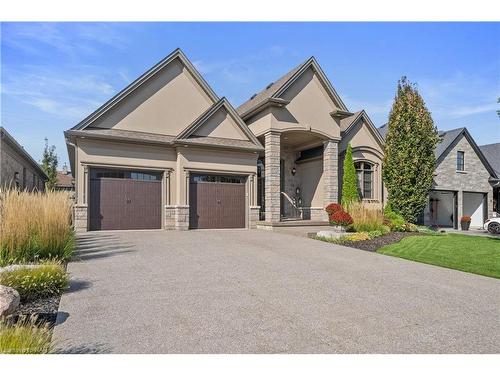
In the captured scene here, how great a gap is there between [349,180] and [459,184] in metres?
10.2

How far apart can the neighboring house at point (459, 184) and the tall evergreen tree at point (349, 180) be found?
22.2 ft

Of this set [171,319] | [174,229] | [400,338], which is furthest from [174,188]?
[400,338]

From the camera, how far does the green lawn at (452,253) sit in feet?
28.0

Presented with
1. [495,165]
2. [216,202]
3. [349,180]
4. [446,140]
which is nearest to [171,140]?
[216,202]

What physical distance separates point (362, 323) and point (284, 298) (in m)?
1.38

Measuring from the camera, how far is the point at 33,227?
273 inches

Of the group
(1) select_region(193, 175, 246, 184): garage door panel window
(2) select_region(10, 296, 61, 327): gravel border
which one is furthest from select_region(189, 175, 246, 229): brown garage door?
(2) select_region(10, 296, 61, 327): gravel border

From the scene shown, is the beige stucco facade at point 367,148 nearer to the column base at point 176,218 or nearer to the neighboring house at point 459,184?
the neighboring house at point 459,184

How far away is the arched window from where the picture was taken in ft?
68.3

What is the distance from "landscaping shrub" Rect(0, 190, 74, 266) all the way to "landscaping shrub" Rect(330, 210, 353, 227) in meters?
9.25

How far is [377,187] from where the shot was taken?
2112 cm

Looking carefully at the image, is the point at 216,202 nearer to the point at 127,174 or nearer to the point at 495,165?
the point at 127,174

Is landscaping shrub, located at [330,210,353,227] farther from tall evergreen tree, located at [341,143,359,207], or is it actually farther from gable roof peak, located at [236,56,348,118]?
gable roof peak, located at [236,56,348,118]

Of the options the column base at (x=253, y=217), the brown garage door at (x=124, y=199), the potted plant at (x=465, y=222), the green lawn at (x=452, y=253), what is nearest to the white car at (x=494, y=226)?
the potted plant at (x=465, y=222)
